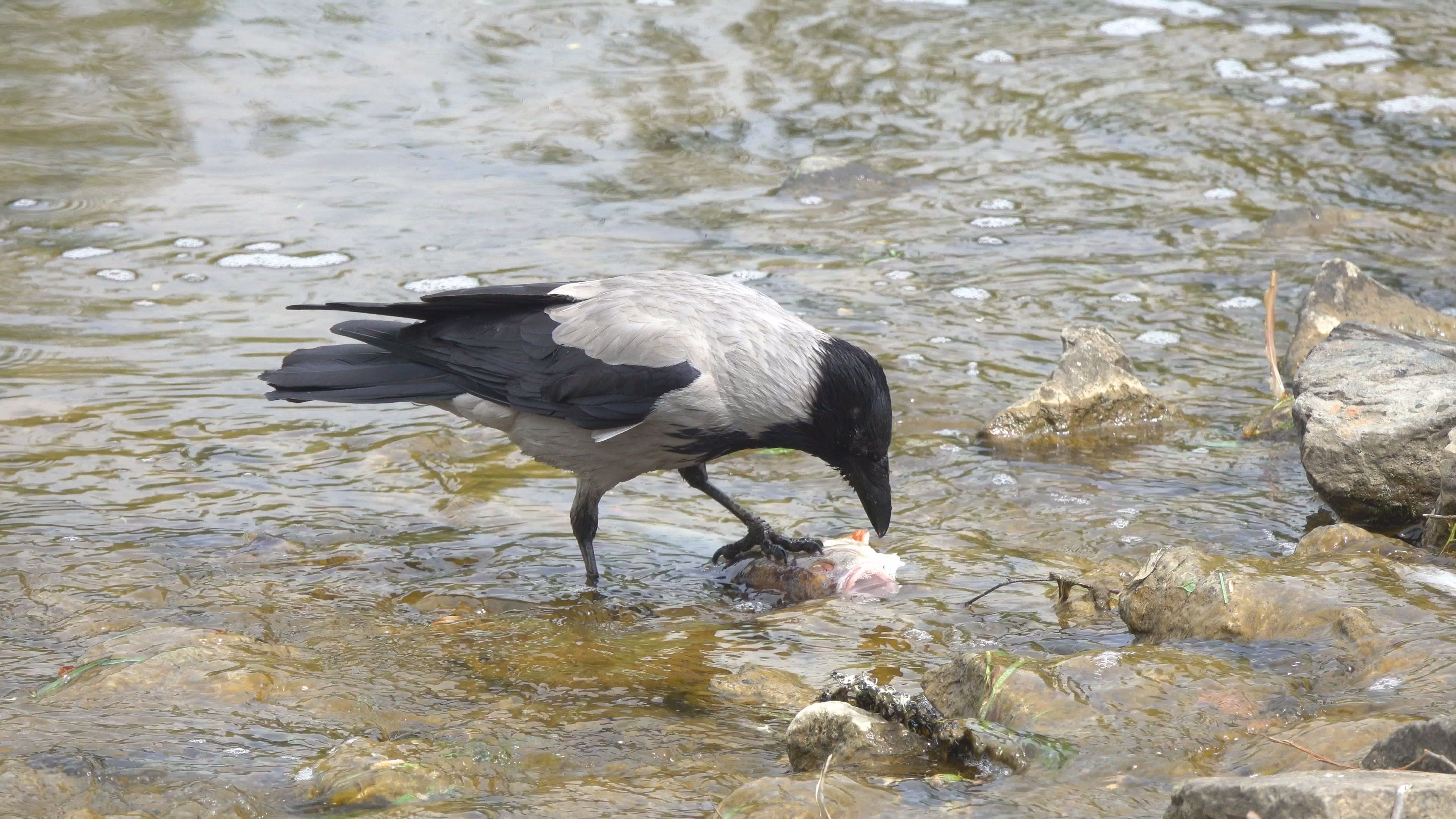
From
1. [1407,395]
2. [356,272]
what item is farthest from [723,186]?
[1407,395]

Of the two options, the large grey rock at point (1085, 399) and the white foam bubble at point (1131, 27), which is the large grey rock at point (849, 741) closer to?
the large grey rock at point (1085, 399)

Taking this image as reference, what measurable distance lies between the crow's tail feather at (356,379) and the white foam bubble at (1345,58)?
28.9 ft

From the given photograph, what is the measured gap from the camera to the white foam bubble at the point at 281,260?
8.23 meters

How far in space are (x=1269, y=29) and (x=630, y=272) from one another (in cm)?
718

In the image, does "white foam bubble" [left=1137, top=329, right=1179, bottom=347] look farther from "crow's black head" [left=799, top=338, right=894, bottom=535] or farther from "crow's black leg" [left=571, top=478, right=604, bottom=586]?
"crow's black leg" [left=571, top=478, right=604, bottom=586]

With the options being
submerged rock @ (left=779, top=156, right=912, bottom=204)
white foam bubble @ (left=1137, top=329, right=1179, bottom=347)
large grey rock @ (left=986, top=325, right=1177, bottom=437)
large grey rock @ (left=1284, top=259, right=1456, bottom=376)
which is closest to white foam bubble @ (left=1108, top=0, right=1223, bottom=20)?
submerged rock @ (left=779, top=156, right=912, bottom=204)

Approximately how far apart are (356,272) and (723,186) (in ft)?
8.89

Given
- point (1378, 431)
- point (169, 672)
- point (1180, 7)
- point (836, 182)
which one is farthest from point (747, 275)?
point (1180, 7)

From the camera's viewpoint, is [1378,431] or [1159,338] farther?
[1159,338]

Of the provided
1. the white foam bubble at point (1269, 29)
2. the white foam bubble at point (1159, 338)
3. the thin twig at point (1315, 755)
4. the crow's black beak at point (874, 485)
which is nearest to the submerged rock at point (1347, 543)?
the crow's black beak at point (874, 485)

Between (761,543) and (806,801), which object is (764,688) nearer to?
(806,801)

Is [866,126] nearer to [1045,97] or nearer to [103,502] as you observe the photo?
[1045,97]

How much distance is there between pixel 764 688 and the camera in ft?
13.1

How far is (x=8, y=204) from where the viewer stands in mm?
8875
